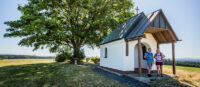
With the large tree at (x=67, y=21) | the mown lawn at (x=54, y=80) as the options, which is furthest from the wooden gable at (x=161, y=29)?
the large tree at (x=67, y=21)

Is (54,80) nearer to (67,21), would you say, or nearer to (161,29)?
(161,29)

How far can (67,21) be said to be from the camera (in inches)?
755

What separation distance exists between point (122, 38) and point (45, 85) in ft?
20.9

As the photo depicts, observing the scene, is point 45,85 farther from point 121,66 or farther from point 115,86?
point 121,66

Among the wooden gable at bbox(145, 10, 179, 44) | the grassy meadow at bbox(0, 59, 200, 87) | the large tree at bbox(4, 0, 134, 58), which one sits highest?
the large tree at bbox(4, 0, 134, 58)

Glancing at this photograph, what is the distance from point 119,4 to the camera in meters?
19.1

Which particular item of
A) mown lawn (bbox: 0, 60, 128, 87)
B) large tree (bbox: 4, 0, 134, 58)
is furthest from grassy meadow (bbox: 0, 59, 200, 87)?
large tree (bbox: 4, 0, 134, 58)

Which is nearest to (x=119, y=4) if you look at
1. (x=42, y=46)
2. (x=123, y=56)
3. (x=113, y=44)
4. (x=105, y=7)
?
(x=105, y=7)

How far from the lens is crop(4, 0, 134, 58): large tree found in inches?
590

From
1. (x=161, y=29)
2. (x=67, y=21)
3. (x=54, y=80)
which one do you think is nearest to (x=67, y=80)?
(x=54, y=80)

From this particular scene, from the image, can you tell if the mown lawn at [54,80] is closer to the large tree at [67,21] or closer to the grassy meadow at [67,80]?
the grassy meadow at [67,80]


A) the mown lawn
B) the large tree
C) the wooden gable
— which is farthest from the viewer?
the large tree

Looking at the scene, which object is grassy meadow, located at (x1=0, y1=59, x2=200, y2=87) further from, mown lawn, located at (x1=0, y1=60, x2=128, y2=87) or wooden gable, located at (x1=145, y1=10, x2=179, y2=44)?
wooden gable, located at (x1=145, y1=10, x2=179, y2=44)

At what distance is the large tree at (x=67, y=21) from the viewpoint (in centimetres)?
1498
